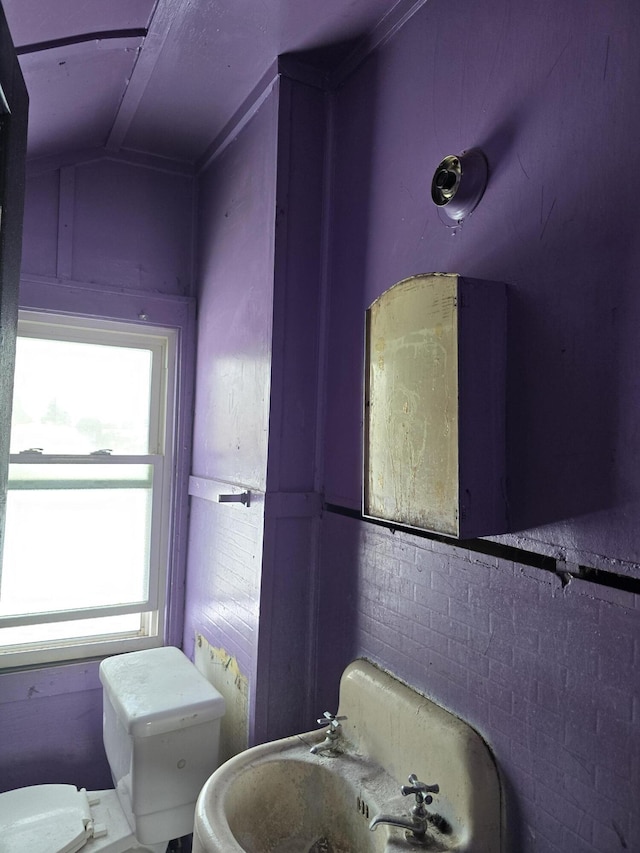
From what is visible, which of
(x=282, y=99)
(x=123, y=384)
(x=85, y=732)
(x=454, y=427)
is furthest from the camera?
(x=123, y=384)

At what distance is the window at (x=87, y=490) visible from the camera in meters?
2.00

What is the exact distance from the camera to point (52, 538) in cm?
206

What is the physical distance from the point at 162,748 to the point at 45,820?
1.21 ft

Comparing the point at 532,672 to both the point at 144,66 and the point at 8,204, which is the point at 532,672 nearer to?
the point at 8,204

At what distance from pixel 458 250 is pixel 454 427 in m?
0.42

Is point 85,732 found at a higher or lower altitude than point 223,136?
lower

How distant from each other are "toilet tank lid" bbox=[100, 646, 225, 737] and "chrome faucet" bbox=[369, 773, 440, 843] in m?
0.70

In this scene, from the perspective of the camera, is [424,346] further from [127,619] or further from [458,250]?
[127,619]

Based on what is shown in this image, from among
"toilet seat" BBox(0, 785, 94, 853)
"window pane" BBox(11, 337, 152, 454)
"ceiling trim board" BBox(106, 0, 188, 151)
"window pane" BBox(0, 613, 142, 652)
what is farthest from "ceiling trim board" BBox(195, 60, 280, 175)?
"toilet seat" BBox(0, 785, 94, 853)

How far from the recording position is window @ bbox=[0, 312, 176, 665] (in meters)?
2.00

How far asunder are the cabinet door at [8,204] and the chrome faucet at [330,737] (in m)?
0.84

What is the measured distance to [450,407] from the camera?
0.99m

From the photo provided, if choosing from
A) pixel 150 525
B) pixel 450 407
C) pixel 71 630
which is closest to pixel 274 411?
pixel 450 407

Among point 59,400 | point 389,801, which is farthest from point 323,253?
point 389,801
